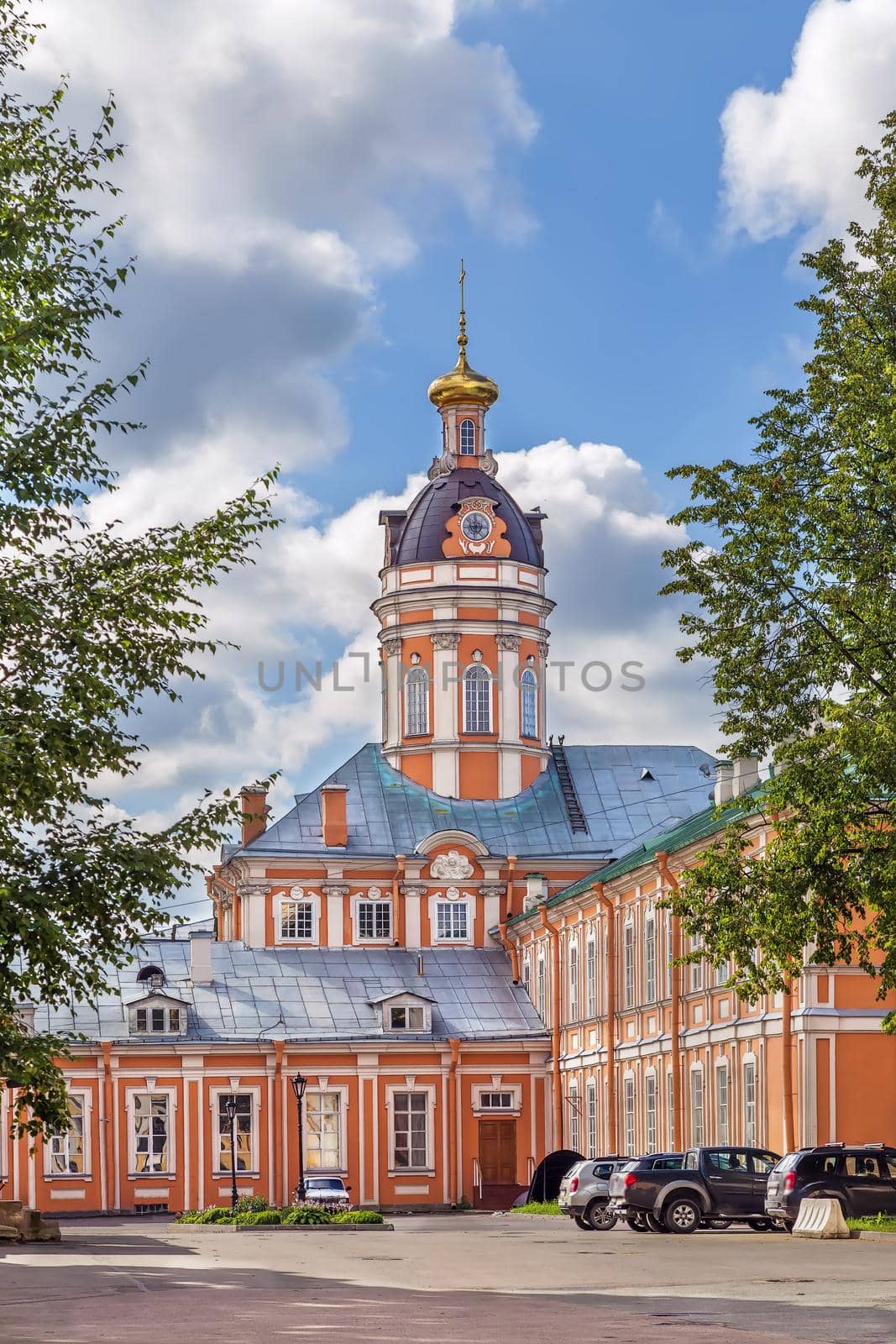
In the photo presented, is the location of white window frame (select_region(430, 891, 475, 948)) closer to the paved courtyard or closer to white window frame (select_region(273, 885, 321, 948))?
white window frame (select_region(273, 885, 321, 948))

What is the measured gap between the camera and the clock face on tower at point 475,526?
7144 cm

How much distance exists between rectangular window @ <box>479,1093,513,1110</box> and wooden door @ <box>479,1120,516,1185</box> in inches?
14.5

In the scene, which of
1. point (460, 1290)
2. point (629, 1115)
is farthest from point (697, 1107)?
point (460, 1290)

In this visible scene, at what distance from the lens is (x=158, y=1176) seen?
54.8m

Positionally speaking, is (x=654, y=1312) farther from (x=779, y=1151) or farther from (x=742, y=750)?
(x=779, y=1151)

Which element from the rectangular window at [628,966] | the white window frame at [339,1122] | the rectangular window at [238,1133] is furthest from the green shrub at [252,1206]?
the white window frame at [339,1122]

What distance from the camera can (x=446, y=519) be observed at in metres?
71.8

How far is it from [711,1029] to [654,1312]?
26306 mm

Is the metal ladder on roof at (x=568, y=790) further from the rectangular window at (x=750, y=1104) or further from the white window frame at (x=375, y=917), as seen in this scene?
the rectangular window at (x=750, y=1104)

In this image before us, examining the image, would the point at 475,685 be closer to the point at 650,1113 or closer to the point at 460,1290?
the point at 650,1113

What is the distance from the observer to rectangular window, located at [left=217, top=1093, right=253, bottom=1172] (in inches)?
2189

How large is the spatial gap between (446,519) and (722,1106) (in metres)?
32.9

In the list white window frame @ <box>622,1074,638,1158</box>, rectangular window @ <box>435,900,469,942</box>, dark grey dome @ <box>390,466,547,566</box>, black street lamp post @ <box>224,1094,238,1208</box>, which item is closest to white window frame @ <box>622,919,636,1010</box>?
white window frame @ <box>622,1074,638,1158</box>

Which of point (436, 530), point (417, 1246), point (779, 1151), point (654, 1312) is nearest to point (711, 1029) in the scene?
point (779, 1151)
